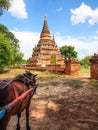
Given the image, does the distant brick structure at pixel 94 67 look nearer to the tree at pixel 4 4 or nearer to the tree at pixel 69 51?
the tree at pixel 4 4

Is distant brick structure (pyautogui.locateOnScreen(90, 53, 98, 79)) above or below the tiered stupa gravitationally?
below

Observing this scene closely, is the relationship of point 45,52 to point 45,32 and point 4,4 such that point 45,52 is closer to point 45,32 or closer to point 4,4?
point 45,32

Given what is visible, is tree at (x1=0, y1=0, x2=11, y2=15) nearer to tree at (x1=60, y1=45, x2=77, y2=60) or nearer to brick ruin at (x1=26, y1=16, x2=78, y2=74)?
brick ruin at (x1=26, y1=16, x2=78, y2=74)

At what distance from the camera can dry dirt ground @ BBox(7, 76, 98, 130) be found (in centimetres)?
717

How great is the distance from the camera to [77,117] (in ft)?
26.0

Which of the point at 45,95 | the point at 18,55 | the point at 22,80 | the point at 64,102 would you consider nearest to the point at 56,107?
the point at 64,102

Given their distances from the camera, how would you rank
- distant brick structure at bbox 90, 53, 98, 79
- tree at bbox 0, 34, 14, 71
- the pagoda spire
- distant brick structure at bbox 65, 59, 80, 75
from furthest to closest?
the pagoda spire, tree at bbox 0, 34, 14, 71, distant brick structure at bbox 65, 59, 80, 75, distant brick structure at bbox 90, 53, 98, 79

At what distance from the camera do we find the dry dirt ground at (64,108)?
7168 mm

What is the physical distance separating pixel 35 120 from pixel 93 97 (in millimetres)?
4116

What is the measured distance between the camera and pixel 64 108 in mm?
9016

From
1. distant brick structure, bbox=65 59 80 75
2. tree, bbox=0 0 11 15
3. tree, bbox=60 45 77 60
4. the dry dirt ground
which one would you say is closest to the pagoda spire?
distant brick structure, bbox=65 59 80 75

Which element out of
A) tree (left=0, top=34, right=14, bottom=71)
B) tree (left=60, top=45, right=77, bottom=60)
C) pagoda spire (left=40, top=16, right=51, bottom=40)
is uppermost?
pagoda spire (left=40, top=16, right=51, bottom=40)

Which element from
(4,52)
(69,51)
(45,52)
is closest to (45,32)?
(45,52)

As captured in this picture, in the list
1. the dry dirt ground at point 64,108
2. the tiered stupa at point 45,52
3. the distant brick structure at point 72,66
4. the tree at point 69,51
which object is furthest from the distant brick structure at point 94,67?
the tree at point 69,51
